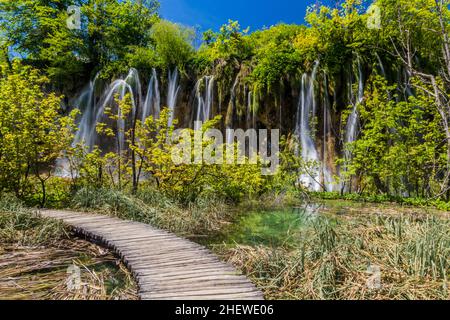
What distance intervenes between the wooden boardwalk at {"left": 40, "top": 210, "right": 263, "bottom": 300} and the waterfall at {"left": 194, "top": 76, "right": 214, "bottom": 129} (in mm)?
10972

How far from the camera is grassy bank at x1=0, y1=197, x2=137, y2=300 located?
3701 millimetres

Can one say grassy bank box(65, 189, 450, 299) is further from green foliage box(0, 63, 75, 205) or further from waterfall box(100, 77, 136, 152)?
waterfall box(100, 77, 136, 152)

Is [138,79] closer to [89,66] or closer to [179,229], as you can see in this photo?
[89,66]

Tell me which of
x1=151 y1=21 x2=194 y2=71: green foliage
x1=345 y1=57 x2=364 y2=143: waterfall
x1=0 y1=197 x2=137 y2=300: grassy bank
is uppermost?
x1=151 y1=21 x2=194 y2=71: green foliage

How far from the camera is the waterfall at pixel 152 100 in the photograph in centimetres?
1797

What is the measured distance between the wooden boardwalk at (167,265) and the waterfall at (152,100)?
12.2 meters

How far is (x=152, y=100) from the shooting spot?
59.8 ft

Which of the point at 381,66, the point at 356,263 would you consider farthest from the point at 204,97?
the point at 356,263

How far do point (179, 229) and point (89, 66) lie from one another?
18.7 meters

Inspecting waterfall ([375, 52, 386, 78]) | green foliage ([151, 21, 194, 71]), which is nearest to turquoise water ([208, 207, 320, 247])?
waterfall ([375, 52, 386, 78])

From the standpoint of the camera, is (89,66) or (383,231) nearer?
(383,231)

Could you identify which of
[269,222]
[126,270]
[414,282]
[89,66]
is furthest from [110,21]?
[414,282]

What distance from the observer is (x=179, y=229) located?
6738 millimetres

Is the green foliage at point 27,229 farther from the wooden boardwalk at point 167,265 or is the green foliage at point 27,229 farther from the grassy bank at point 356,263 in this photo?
the grassy bank at point 356,263
